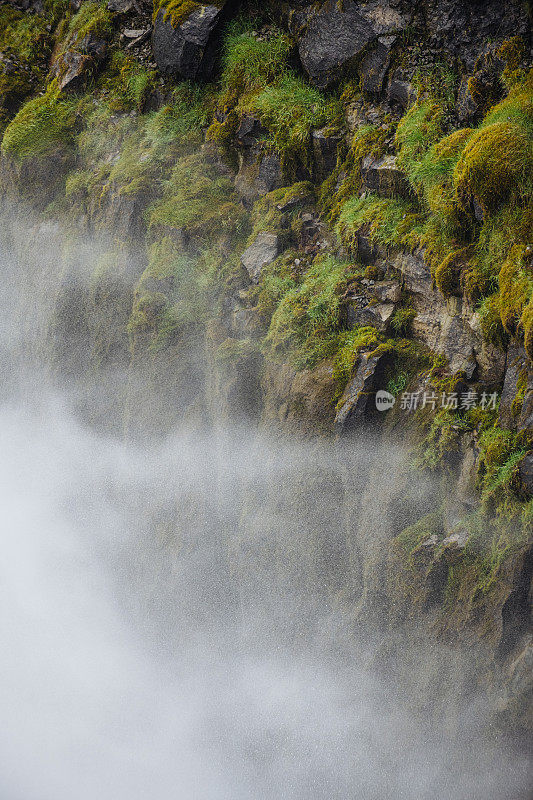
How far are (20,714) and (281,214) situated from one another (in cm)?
852

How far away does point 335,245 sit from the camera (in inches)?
258

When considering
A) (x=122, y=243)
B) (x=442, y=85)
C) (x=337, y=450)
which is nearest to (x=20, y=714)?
(x=337, y=450)

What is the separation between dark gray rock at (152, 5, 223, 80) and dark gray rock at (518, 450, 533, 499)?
7.15 metres

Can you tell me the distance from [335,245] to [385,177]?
93cm

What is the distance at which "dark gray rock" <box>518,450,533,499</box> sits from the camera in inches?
183

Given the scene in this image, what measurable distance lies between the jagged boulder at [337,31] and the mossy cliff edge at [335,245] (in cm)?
3

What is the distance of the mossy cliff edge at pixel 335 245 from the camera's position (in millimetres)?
5031

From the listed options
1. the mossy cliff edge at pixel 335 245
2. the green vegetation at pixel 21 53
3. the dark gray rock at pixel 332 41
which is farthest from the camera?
the green vegetation at pixel 21 53

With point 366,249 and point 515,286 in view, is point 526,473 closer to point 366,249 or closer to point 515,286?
point 515,286

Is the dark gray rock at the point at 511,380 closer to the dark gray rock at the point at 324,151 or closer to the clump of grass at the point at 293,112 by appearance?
the dark gray rock at the point at 324,151

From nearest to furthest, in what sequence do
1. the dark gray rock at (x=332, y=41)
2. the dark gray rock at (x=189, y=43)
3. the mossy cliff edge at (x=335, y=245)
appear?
1. the mossy cliff edge at (x=335, y=245)
2. the dark gray rock at (x=332, y=41)
3. the dark gray rock at (x=189, y=43)

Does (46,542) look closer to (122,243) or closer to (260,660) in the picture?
(260,660)

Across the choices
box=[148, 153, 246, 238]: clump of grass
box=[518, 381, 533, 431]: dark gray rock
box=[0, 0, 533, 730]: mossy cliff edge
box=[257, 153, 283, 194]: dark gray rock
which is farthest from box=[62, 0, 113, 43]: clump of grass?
box=[518, 381, 533, 431]: dark gray rock

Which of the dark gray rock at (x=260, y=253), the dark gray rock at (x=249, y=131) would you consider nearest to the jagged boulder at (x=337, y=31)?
the dark gray rock at (x=249, y=131)
